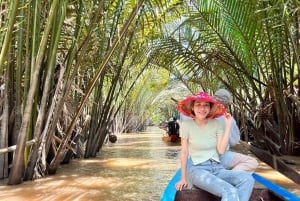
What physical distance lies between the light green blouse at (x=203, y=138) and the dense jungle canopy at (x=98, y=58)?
72.2 inches

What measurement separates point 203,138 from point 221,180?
1.26ft

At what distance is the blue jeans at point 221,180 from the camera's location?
3025 mm

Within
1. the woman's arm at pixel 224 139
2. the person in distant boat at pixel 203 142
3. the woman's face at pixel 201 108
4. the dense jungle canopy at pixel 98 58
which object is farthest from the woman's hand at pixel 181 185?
→ the dense jungle canopy at pixel 98 58

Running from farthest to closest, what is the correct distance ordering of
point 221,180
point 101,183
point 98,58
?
point 98,58
point 101,183
point 221,180

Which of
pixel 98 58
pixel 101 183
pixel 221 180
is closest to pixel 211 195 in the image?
pixel 221 180

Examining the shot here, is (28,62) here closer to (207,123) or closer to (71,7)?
(71,7)

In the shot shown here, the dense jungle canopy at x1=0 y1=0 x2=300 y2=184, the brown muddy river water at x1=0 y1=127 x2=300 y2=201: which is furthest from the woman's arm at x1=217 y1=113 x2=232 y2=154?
the dense jungle canopy at x1=0 y1=0 x2=300 y2=184

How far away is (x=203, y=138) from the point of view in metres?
3.34

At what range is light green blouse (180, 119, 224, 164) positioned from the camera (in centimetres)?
334

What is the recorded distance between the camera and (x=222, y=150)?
3332mm

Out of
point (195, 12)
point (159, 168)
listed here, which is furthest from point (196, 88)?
point (159, 168)

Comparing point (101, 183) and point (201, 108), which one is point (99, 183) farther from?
point (201, 108)

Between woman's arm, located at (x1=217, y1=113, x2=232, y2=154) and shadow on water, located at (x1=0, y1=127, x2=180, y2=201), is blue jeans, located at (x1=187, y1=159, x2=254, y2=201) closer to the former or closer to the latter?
woman's arm, located at (x1=217, y1=113, x2=232, y2=154)

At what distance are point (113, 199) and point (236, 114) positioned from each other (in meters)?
10.1
